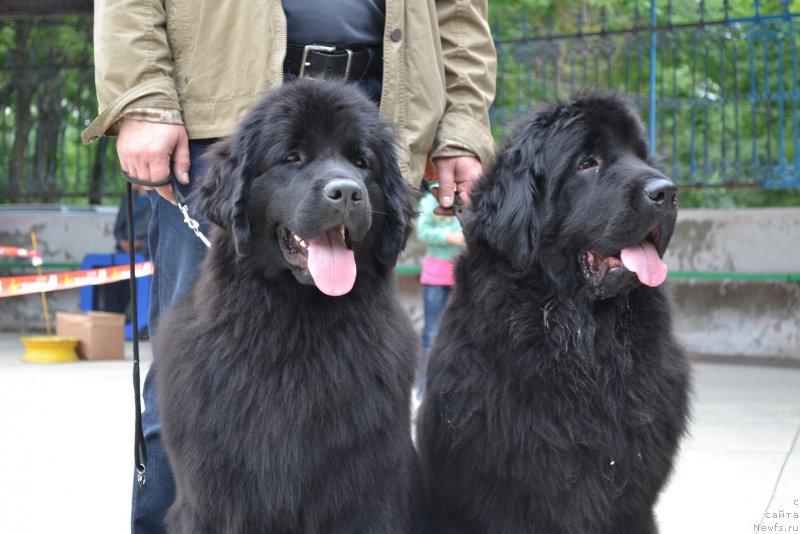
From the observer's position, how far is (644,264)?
10.1ft

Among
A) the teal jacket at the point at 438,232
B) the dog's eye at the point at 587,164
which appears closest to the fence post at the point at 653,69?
the teal jacket at the point at 438,232

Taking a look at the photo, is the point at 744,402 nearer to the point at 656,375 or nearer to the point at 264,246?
the point at 656,375

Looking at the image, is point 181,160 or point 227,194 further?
point 181,160

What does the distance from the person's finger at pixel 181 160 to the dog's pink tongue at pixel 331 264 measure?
63cm

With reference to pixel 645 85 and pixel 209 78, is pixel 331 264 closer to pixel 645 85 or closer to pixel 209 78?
pixel 209 78

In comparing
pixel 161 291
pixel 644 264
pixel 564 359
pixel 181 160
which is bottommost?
pixel 564 359

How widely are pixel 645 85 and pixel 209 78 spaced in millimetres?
8393

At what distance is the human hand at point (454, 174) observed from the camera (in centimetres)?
376

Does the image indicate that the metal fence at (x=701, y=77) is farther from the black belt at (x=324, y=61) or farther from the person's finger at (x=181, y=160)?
the person's finger at (x=181, y=160)

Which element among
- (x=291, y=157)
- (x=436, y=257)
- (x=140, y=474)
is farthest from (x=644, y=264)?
(x=436, y=257)

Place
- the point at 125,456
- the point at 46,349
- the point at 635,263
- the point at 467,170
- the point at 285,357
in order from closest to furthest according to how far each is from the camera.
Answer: the point at 285,357, the point at 635,263, the point at 467,170, the point at 125,456, the point at 46,349

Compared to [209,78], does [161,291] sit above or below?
below

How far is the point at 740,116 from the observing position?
33.2ft

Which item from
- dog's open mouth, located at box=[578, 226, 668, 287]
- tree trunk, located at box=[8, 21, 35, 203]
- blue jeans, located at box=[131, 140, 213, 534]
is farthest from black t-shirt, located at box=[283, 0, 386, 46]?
tree trunk, located at box=[8, 21, 35, 203]
